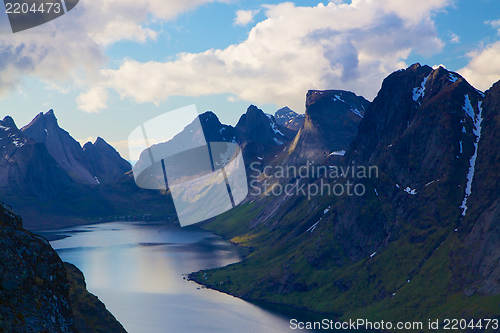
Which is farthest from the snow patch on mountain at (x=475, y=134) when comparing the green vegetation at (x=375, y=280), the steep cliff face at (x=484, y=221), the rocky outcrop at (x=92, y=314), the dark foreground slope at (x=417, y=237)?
the rocky outcrop at (x=92, y=314)

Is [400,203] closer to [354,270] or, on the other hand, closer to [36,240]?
[354,270]

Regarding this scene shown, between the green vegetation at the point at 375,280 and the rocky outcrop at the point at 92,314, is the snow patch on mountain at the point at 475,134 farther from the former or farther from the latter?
the rocky outcrop at the point at 92,314

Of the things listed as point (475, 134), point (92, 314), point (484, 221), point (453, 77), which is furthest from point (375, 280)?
point (92, 314)

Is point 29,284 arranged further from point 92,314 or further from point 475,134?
point 475,134

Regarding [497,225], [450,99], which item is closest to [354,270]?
[497,225]

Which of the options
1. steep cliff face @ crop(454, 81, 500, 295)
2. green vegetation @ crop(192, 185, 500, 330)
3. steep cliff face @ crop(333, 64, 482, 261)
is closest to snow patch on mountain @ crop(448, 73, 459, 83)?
steep cliff face @ crop(333, 64, 482, 261)

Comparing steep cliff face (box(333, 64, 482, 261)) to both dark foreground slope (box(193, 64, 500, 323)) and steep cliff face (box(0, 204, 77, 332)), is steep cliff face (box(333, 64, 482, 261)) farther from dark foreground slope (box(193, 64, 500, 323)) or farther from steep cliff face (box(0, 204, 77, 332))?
steep cliff face (box(0, 204, 77, 332))
